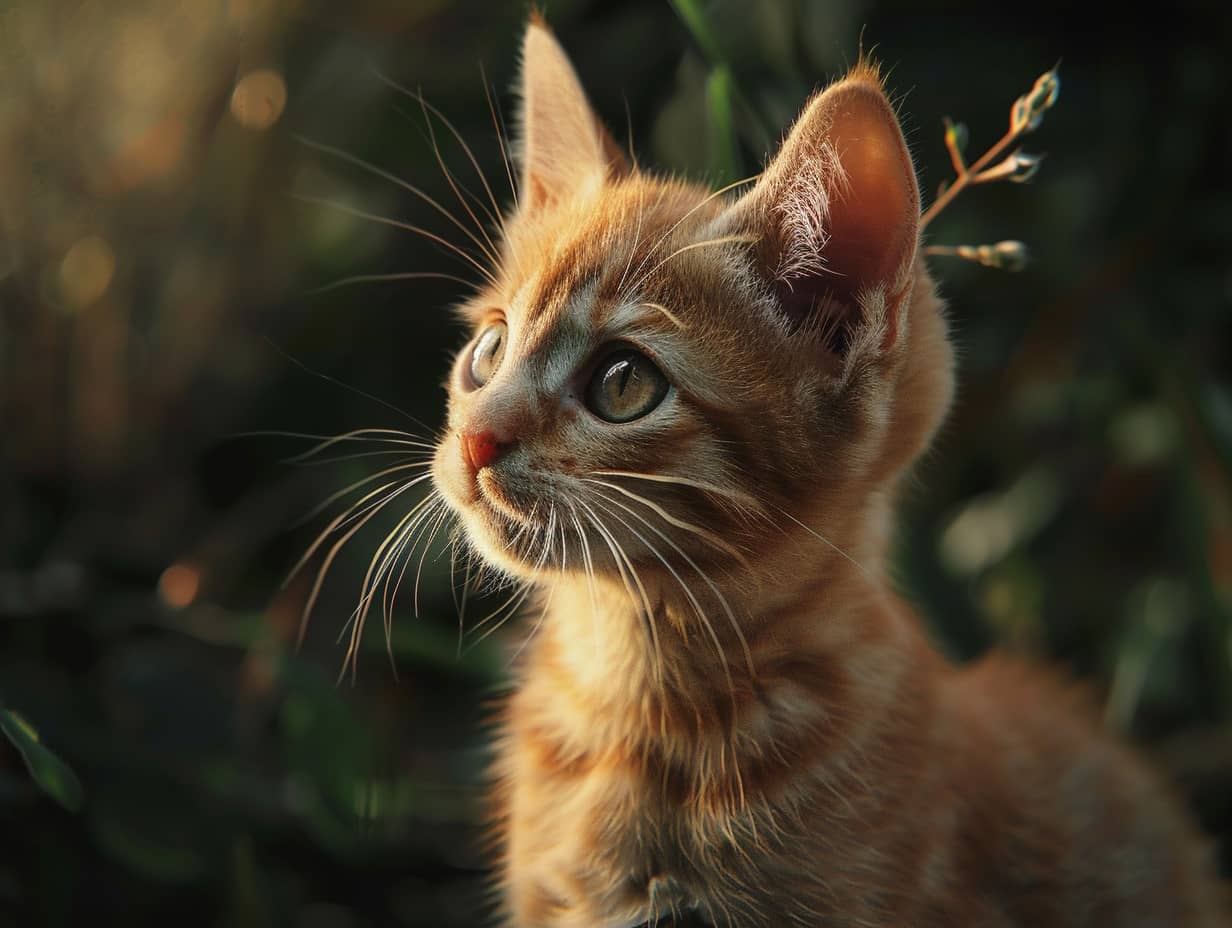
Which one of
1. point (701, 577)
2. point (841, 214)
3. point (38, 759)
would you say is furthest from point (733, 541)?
point (38, 759)

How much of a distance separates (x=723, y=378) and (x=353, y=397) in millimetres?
868

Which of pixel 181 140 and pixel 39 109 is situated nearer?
pixel 39 109

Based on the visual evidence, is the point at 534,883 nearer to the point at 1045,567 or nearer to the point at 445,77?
the point at 445,77

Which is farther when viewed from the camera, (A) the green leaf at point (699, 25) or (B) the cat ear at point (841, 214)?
(A) the green leaf at point (699, 25)

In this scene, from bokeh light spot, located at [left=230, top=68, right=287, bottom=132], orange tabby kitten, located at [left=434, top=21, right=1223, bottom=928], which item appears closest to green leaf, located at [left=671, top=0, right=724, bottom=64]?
orange tabby kitten, located at [left=434, top=21, right=1223, bottom=928]

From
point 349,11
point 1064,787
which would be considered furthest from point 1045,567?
point 349,11

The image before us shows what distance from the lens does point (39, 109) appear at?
4.50 ft

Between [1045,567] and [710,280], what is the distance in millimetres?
1158

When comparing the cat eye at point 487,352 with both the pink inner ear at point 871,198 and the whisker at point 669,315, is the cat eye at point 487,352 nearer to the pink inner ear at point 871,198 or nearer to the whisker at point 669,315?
the whisker at point 669,315

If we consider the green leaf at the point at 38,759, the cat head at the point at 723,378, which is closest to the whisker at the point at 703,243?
the cat head at the point at 723,378

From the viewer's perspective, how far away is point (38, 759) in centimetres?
88

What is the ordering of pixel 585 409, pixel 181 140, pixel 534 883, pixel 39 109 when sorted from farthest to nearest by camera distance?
pixel 181 140, pixel 39 109, pixel 534 883, pixel 585 409

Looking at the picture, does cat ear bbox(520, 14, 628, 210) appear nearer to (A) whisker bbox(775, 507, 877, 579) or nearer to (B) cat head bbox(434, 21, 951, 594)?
(B) cat head bbox(434, 21, 951, 594)

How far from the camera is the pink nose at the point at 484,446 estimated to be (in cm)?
82
